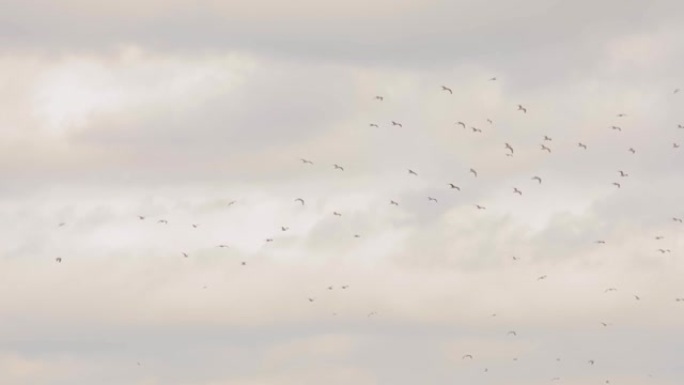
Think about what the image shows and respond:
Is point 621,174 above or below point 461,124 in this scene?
below

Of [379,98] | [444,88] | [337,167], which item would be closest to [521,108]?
[444,88]

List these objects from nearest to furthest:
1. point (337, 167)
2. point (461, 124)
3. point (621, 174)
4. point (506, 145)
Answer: point (506, 145), point (461, 124), point (337, 167), point (621, 174)

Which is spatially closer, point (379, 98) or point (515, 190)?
point (379, 98)

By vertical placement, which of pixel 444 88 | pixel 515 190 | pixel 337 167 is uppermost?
pixel 444 88

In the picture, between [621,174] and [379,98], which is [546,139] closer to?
[621,174]

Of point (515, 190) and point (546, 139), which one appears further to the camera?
point (515, 190)

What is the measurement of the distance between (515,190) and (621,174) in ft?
154

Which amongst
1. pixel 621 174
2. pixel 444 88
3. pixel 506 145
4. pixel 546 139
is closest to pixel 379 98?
pixel 444 88

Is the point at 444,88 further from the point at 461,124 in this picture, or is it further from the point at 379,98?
the point at 379,98

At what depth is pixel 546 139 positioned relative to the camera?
147 metres

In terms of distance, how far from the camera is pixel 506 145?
134000 mm

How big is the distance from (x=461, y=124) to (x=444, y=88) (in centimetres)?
1467

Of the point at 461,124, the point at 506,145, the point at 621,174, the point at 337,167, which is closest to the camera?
the point at 506,145

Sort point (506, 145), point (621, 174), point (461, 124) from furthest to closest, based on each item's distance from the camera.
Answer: point (621, 174) → point (461, 124) → point (506, 145)
